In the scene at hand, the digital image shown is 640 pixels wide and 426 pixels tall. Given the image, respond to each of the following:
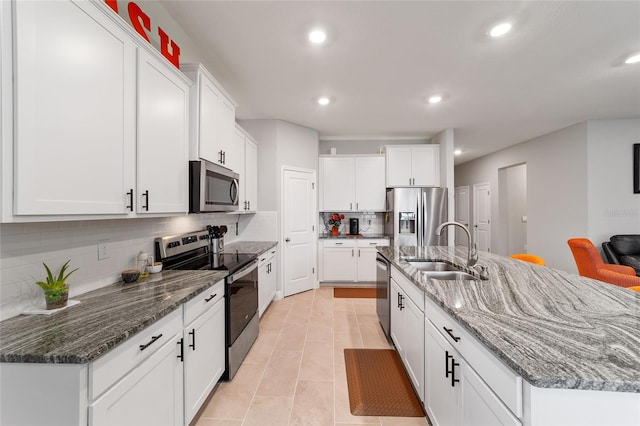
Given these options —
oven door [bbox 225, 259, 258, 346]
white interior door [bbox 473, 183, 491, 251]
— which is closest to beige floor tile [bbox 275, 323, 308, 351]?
oven door [bbox 225, 259, 258, 346]

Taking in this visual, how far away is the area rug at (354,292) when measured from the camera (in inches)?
160

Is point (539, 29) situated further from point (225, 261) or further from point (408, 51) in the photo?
point (225, 261)

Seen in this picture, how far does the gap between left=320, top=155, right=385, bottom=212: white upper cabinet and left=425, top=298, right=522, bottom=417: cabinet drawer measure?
11.2 ft

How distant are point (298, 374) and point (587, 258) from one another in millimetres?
3440

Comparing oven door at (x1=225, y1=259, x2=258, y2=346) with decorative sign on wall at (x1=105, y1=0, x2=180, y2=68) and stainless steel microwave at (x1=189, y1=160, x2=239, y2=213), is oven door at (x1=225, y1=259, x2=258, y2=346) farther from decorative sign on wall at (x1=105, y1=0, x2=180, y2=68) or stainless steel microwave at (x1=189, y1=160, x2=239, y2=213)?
decorative sign on wall at (x1=105, y1=0, x2=180, y2=68)

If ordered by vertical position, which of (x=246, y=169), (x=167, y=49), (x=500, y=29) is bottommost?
(x=246, y=169)

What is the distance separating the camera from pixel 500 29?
1954 mm

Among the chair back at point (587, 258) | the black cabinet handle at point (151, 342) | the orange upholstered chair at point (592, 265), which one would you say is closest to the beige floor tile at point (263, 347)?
the black cabinet handle at point (151, 342)

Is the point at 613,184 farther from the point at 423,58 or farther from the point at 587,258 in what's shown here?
the point at 423,58

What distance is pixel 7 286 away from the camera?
1.08 m

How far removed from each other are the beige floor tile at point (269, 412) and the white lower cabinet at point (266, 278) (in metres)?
1.12

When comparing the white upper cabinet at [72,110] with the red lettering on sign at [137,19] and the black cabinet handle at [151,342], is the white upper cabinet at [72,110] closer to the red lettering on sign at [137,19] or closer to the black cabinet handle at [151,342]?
the red lettering on sign at [137,19]

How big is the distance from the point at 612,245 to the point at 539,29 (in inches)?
138

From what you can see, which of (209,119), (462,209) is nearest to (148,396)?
(209,119)
